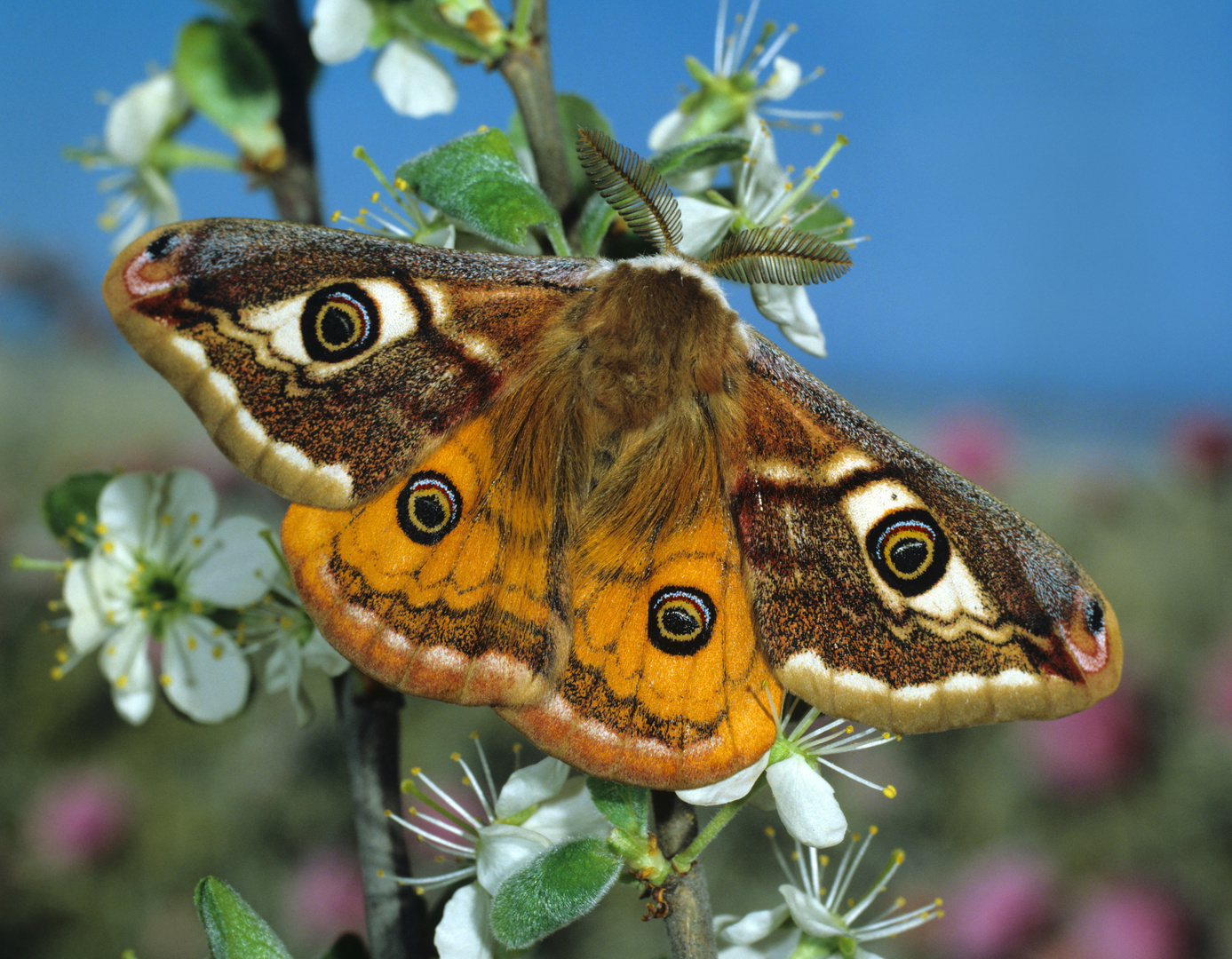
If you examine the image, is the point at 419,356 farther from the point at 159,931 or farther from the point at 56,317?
the point at 56,317

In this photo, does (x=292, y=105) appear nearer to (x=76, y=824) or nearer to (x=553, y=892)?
(x=553, y=892)

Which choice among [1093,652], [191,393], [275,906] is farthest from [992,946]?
[191,393]

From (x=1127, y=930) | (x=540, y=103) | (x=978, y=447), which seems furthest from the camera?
(x=978, y=447)

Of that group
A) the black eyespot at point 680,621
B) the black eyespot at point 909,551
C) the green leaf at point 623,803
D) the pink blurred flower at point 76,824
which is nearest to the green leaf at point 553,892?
the green leaf at point 623,803

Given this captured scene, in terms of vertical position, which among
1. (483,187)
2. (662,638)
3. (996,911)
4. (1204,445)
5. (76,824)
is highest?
(483,187)

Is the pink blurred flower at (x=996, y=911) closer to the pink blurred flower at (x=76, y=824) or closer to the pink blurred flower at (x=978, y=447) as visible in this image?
the pink blurred flower at (x=978, y=447)

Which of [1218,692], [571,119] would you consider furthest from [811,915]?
[1218,692]

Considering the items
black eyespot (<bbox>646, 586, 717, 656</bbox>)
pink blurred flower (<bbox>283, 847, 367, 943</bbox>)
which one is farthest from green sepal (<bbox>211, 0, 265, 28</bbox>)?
pink blurred flower (<bbox>283, 847, 367, 943</bbox>)
